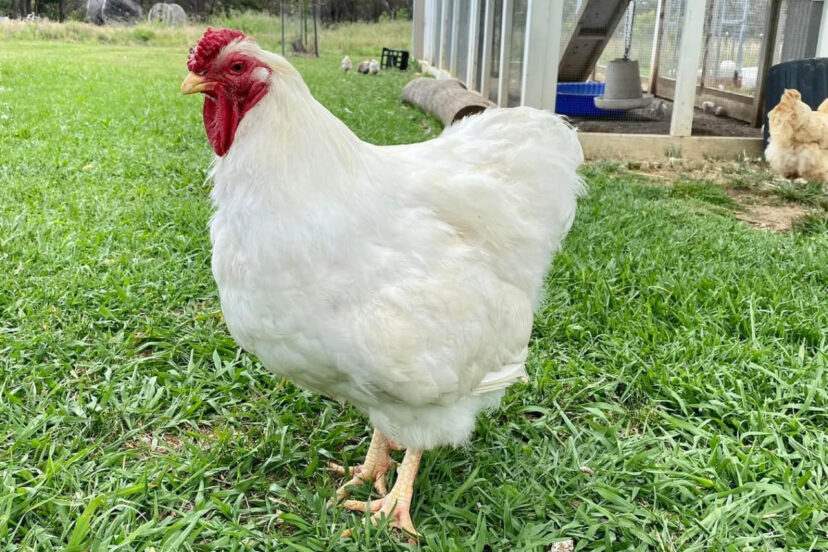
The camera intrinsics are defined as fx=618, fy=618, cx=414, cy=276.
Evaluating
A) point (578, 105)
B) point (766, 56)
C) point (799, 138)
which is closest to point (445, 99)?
point (578, 105)

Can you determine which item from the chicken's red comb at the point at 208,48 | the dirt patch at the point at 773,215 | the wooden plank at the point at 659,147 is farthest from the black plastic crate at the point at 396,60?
the chicken's red comb at the point at 208,48

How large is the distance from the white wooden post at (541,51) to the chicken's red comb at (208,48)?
5.93 metres

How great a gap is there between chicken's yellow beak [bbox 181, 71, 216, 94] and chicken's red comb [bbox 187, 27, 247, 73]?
2cm

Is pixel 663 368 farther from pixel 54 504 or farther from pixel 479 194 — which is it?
pixel 54 504

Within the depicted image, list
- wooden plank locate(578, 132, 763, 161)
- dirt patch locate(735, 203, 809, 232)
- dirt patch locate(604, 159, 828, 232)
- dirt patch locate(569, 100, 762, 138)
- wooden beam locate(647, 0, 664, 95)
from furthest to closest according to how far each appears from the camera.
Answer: dirt patch locate(569, 100, 762, 138) → wooden beam locate(647, 0, 664, 95) → wooden plank locate(578, 132, 763, 161) → dirt patch locate(604, 159, 828, 232) → dirt patch locate(735, 203, 809, 232)

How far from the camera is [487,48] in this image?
9.51 metres

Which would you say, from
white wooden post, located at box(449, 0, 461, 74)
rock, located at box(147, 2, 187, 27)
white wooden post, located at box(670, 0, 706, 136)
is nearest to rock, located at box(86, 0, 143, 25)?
rock, located at box(147, 2, 187, 27)

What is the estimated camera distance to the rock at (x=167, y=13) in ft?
97.2

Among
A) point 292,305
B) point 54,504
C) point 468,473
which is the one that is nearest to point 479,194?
point 292,305

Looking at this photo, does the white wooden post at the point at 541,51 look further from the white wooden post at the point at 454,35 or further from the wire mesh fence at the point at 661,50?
the white wooden post at the point at 454,35

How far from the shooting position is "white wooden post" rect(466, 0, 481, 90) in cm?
1024

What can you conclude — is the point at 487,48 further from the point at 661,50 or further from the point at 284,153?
the point at 284,153

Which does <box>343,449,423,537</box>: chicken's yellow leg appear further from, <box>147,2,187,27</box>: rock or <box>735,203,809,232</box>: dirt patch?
<box>147,2,187,27</box>: rock

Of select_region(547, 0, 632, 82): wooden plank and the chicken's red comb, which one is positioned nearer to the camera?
the chicken's red comb
